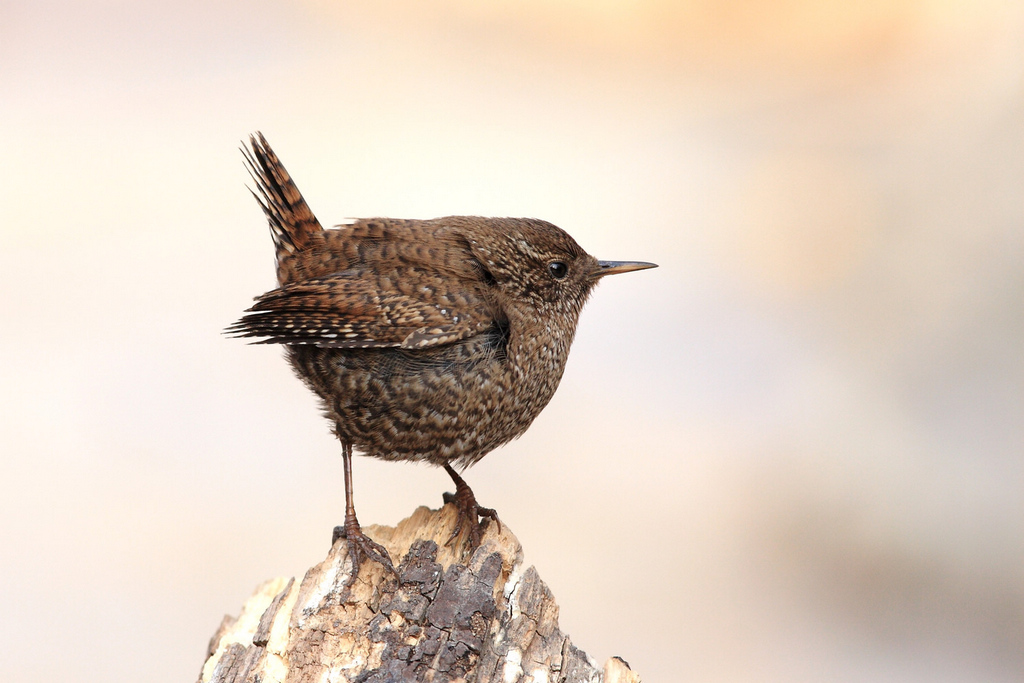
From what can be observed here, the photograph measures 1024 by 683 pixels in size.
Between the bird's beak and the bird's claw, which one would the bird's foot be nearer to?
the bird's claw

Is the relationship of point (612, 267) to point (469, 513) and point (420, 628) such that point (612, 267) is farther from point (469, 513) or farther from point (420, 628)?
point (420, 628)

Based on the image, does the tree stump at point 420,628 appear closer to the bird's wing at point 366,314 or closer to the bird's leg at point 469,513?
the bird's leg at point 469,513

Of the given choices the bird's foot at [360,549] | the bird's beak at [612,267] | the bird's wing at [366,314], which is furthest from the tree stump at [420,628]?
the bird's beak at [612,267]

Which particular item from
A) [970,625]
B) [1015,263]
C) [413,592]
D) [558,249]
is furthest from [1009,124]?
[413,592]

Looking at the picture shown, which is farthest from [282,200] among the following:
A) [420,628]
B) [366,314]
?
[420,628]

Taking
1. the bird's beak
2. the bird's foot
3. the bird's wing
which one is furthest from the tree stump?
the bird's beak

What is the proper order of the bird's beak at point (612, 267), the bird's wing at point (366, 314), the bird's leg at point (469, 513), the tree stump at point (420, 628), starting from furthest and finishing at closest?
the bird's beak at point (612, 267) → the bird's leg at point (469, 513) → the bird's wing at point (366, 314) → the tree stump at point (420, 628)
